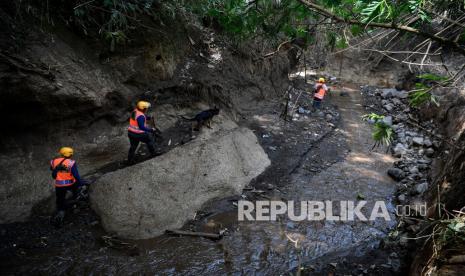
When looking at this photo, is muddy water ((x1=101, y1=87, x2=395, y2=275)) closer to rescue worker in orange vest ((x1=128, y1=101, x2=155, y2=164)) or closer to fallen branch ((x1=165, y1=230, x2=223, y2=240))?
fallen branch ((x1=165, y1=230, x2=223, y2=240))

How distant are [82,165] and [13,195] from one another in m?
1.23

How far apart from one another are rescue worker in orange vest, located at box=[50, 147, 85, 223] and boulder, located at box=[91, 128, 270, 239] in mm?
501

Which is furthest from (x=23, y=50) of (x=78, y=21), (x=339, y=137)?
(x=339, y=137)

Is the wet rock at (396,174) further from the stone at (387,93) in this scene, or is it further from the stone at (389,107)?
the stone at (387,93)

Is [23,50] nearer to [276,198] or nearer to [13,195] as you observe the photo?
[13,195]

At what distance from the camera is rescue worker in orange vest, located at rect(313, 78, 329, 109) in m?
11.1

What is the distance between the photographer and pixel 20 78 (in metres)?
5.29

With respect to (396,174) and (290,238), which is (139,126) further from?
(396,174)

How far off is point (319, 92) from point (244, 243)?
746 cm

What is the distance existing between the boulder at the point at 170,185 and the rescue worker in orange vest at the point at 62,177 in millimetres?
501

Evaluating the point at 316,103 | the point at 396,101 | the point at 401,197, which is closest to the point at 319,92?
the point at 316,103

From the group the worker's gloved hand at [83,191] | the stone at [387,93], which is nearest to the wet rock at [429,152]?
the stone at [387,93]

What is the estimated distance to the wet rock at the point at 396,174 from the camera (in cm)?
748

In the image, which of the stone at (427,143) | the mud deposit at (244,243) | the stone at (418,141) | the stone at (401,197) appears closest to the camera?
the mud deposit at (244,243)
